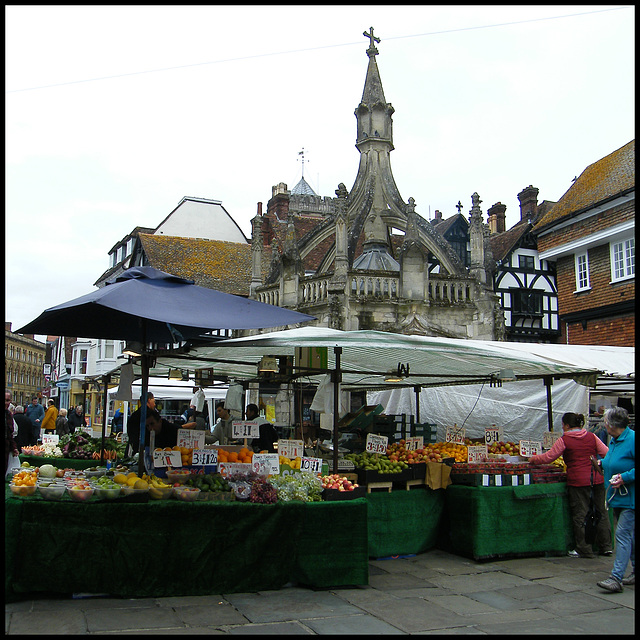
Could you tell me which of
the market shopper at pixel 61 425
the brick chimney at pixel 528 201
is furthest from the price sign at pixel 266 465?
the brick chimney at pixel 528 201

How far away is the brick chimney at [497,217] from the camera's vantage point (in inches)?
1286

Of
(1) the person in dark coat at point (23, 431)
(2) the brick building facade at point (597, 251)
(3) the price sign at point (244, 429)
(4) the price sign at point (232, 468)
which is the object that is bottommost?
(1) the person in dark coat at point (23, 431)

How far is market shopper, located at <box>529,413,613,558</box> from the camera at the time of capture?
25.0 ft

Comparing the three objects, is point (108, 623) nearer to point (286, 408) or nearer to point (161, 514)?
point (161, 514)

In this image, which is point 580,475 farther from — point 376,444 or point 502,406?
point 502,406

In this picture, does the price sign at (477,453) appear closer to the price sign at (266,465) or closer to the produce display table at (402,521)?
the produce display table at (402,521)

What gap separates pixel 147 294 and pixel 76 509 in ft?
6.70

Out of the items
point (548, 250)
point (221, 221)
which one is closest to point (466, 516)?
point (548, 250)

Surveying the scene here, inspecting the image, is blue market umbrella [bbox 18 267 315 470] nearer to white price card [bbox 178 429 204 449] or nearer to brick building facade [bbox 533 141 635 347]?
white price card [bbox 178 429 204 449]

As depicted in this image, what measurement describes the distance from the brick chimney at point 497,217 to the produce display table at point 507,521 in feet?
86.5

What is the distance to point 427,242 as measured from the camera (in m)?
18.4

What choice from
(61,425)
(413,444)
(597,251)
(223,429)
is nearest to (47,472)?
(413,444)

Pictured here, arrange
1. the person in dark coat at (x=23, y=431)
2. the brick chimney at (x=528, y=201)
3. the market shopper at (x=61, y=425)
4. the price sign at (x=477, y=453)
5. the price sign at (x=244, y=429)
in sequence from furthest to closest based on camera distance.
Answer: the brick chimney at (x=528, y=201)
the market shopper at (x=61, y=425)
the person in dark coat at (x=23, y=431)
the price sign at (x=244, y=429)
the price sign at (x=477, y=453)

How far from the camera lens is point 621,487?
19.5ft
